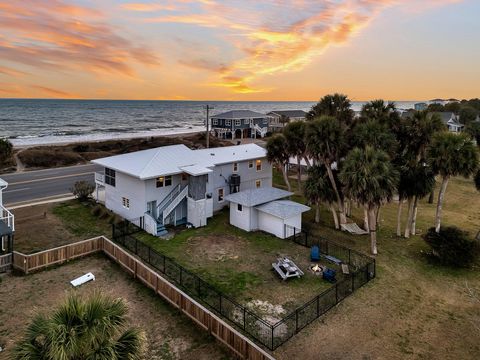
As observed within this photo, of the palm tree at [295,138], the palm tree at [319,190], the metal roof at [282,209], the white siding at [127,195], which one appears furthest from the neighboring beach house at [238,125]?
the metal roof at [282,209]

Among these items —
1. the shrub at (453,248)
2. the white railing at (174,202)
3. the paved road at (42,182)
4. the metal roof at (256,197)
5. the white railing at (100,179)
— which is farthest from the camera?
the paved road at (42,182)

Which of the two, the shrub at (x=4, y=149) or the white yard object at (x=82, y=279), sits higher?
the shrub at (x=4, y=149)

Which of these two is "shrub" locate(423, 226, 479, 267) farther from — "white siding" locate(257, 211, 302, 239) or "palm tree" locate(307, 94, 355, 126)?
"palm tree" locate(307, 94, 355, 126)

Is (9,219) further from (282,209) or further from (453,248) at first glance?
(453,248)

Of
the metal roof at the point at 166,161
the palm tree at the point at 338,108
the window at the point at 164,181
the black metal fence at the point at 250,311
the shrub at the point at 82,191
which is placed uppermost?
the palm tree at the point at 338,108

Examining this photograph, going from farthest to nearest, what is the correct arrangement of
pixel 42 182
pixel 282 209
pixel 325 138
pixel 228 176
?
pixel 42 182, pixel 228 176, pixel 282 209, pixel 325 138

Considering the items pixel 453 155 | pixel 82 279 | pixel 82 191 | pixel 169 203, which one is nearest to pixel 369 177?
pixel 453 155

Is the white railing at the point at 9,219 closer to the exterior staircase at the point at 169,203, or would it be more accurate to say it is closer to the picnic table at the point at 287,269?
the exterior staircase at the point at 169,203
